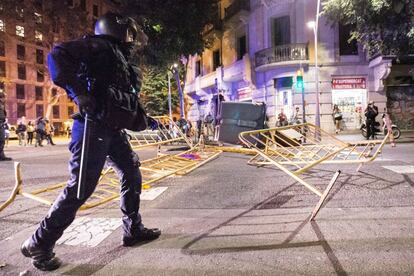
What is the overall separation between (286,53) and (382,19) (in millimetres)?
12040

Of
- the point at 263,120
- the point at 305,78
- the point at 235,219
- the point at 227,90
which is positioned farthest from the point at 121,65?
the point at 227,90

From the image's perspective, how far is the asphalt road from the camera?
2.65 metres

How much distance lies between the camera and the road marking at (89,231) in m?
3.25

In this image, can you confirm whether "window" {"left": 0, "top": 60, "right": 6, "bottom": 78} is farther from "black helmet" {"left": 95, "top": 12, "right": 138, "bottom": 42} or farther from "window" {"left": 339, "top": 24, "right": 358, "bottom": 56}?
"black helmet" {"left": 95, "top": 12, "right": 138, "bottom": 42}

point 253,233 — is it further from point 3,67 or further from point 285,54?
point 3,67

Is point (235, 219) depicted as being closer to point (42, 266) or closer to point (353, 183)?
point (42, 266)

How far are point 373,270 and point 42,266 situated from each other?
2.26 m

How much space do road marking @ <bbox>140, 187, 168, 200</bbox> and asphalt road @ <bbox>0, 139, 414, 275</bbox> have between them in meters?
0.11

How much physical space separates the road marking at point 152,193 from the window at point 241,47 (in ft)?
78.8

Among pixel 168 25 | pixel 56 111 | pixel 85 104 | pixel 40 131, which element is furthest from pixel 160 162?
pixel 56 111

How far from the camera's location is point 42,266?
262cm

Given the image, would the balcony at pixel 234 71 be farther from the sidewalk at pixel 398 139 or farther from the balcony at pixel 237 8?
the sidewalk at pixel 398 139

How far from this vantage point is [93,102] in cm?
263

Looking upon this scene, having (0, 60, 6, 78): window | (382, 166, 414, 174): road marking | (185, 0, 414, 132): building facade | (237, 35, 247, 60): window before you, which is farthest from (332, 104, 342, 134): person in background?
(0, 60, 6, 78): window
